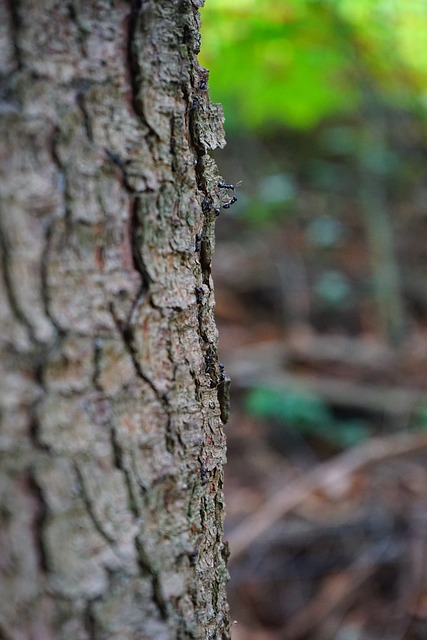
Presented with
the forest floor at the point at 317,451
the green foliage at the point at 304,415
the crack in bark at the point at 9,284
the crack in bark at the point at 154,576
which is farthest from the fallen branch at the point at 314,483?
the crack in bark at the point at 9,284

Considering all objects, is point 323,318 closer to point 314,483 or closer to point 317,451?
point 317,451

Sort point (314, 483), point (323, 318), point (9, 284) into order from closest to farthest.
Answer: point (9, 284) → point (314, 483) → point (323, 318)

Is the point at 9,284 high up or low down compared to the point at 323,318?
down

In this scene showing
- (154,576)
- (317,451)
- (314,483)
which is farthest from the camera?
(317,451)

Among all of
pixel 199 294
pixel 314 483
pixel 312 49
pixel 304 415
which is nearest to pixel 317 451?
pixel 304 415

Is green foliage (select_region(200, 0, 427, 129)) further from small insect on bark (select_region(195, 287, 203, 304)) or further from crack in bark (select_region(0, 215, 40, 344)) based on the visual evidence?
crack in bark (select_region(0, 215, 40, 344))

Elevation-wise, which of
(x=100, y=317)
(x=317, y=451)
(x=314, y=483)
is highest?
(x=100, y=317)

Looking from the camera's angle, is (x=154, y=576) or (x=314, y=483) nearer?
(x=154, y=576)

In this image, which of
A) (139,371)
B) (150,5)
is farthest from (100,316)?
(150,5)

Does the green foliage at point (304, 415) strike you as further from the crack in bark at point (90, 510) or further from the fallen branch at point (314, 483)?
the crack in bark at point (90, 510)
